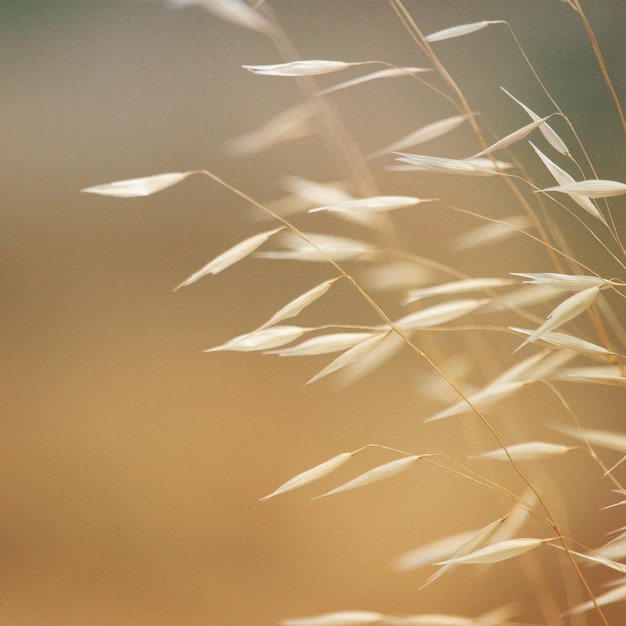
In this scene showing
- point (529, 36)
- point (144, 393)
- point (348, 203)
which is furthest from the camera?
point (144, 393)

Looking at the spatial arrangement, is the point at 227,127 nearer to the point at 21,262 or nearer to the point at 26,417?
the point at 21,262

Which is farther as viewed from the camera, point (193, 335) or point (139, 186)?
point (193, 335)

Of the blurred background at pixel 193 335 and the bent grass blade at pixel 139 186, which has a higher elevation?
the bent grass blade at pixel 139 186

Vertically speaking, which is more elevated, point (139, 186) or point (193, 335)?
point (139, 186)

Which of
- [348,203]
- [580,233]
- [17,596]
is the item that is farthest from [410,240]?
[17,596]

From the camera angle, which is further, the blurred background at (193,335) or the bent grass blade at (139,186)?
the blurred background at (193,335)

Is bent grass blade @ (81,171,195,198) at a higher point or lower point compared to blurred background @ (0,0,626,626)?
higher

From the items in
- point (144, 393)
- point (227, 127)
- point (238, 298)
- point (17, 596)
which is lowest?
point (17, 596)

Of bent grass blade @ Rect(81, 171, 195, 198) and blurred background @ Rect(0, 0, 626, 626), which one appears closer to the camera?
bent grass blade @ Rect(81, 171, 195, 198)
